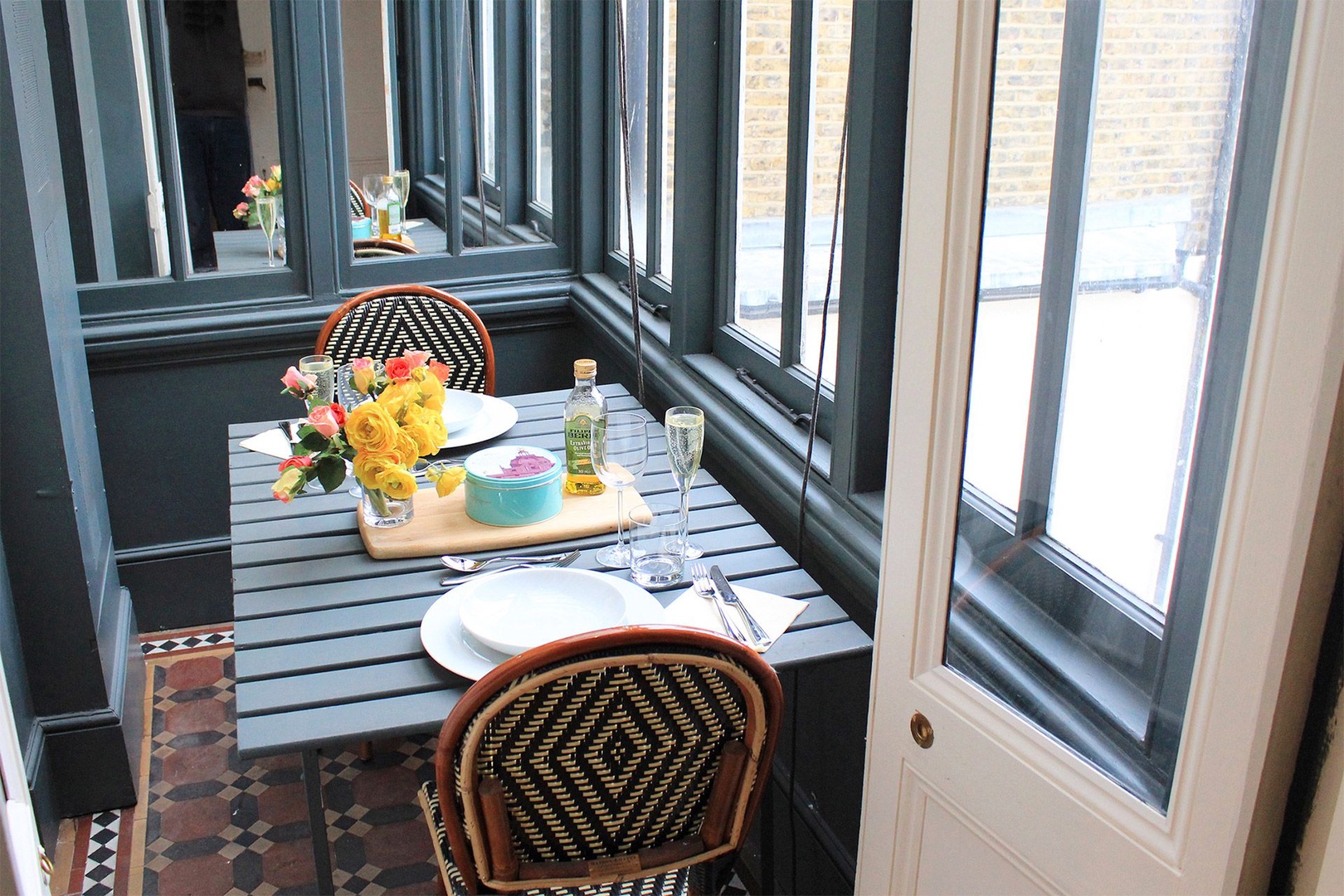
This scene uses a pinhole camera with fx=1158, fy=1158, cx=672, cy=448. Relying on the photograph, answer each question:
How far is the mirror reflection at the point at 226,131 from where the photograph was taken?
2.95 meters

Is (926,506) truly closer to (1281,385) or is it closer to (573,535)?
(1281,385)

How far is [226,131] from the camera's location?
312 cm

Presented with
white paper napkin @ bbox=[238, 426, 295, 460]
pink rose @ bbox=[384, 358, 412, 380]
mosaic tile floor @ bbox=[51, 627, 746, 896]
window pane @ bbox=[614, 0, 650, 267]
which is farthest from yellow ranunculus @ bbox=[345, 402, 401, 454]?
window pane @ bbox=[614, 0, 650, 267]

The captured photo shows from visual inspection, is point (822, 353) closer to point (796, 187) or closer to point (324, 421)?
point (796, 187)

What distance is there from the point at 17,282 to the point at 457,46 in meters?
1.34

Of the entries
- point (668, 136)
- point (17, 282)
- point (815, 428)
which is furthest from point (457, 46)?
point (815, 428)

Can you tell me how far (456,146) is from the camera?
3008mm

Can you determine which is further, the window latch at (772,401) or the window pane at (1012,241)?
the window latch at (772,401)

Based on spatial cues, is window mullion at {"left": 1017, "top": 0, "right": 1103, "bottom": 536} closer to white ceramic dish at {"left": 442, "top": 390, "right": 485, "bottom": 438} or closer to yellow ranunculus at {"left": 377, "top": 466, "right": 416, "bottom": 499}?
yellow ranunculus at {"left": 377, "top": 466, "right": 416, "bottom": 499}

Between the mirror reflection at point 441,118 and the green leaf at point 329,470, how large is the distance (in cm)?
139

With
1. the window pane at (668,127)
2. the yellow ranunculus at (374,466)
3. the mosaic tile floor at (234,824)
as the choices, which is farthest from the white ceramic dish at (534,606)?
the window pane at (668,127)

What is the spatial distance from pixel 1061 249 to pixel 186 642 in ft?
8.38

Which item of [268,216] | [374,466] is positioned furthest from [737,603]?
[268,216]

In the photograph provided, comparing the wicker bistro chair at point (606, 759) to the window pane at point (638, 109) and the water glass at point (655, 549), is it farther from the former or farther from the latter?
the window pane at point (638, 109)
